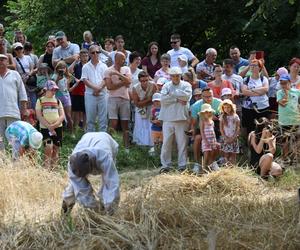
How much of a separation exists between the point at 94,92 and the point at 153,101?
1.10 metres

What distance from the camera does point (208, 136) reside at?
10523 millimetres

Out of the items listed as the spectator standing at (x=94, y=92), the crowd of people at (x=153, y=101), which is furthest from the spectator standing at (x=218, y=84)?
the spectator standing at (x=94, y=92)

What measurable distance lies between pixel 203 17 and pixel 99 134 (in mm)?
11588

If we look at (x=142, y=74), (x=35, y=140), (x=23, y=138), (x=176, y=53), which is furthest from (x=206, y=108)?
(x=23, y=138)

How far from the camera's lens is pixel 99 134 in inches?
272

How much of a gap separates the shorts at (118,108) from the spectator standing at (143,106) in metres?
0.18

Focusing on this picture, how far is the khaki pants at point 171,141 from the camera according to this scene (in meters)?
10.8

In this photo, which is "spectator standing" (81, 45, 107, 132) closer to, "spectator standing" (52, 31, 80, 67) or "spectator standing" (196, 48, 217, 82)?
"spectator standing" (52, 31, 80, 67)

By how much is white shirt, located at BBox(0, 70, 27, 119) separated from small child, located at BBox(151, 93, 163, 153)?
2278 mm

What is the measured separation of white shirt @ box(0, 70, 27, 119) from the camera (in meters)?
10.7

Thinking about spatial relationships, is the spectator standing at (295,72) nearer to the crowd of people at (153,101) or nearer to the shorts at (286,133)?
the crowd of people at (153,101)

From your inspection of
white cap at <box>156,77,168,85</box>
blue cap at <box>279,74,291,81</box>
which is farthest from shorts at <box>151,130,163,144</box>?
blue cap at <box>279,74,291,81</box>

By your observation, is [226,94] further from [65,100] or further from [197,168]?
[65,100]

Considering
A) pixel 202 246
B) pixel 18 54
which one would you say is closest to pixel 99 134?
pixel 202 246
